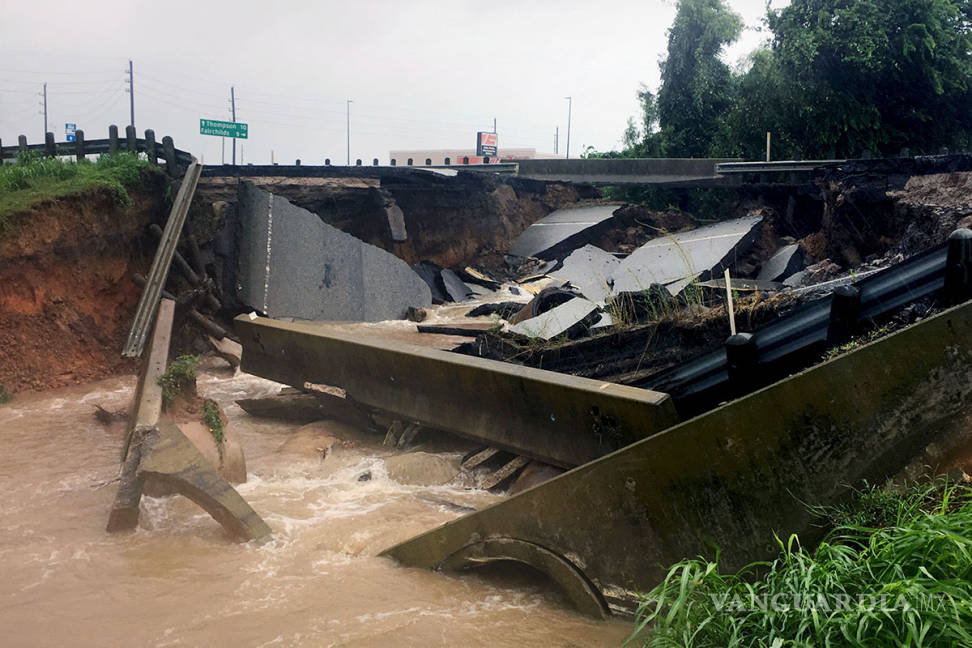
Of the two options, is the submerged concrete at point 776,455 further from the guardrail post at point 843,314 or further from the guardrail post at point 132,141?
the guardrail post at point 132,141

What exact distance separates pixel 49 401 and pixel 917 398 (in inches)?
357

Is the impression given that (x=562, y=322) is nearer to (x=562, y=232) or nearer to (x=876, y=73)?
(x=562, y=232)

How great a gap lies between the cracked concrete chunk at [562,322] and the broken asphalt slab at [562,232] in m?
8.84

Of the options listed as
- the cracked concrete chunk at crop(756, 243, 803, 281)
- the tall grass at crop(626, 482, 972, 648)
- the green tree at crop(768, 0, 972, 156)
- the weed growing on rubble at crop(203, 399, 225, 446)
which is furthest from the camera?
the green tree at crop(768, 0, 972, 156)

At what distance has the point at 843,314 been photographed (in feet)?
14.9

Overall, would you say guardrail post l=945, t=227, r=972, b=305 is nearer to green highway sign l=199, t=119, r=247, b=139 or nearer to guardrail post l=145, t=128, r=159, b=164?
guardrail post l=145, t=128, r=159, b=164

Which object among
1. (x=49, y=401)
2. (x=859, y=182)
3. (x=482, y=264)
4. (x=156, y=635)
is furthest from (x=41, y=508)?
(x=482, y=264)

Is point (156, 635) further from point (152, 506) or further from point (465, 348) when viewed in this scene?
point (465, 348)

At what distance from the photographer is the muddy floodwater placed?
3.96m

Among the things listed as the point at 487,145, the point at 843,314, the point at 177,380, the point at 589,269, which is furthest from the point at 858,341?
the point at 487,145

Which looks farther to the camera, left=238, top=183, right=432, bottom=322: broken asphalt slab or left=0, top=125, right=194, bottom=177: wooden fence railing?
left=0, top=125, right=194, bottom=177: wooden fence railing

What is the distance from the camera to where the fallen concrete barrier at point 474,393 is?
17.2ft

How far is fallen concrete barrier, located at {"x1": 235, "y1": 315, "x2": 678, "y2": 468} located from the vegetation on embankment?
12.6 feet

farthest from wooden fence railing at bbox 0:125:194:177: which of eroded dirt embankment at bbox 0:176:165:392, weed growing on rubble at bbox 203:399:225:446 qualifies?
weed growing on rubble at bbox 203:399:225:446
